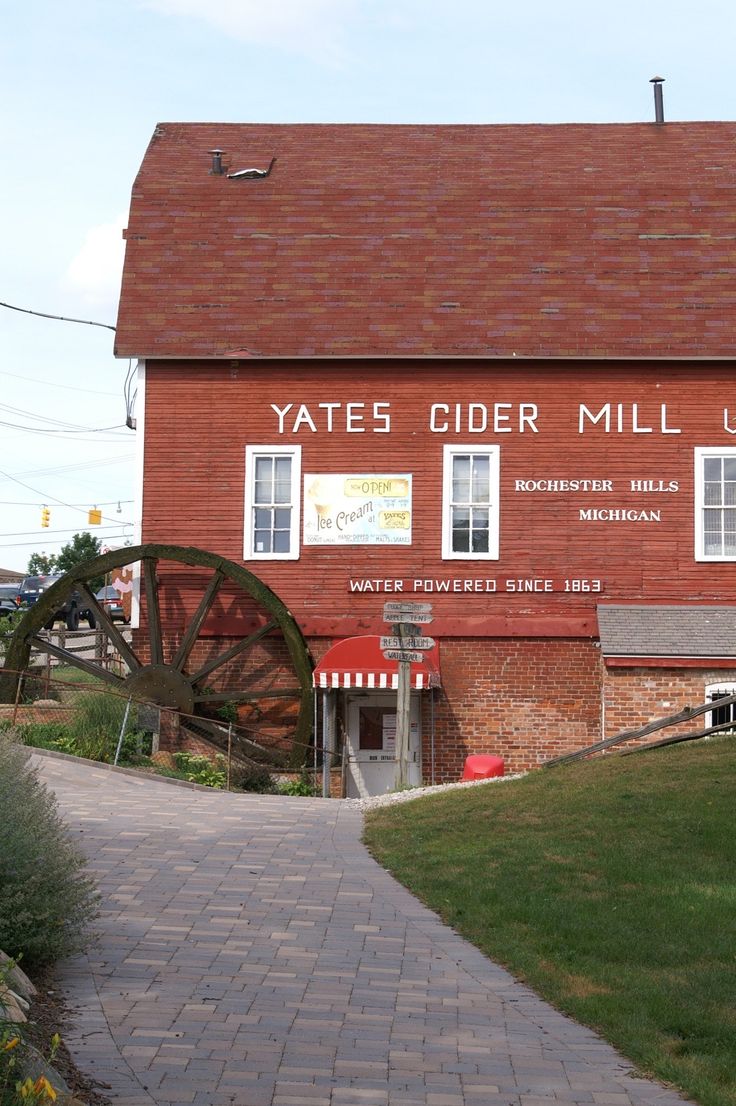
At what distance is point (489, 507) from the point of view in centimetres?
2223

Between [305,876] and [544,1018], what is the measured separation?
395 cm

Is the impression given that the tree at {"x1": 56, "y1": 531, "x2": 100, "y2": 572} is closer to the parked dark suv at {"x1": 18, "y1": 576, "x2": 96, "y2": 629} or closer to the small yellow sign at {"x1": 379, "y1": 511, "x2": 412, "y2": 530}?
the parked dark suv at {"x1": 18, "y1": 576, "x2": 96, "y2": 629}

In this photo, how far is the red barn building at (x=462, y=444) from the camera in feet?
71.6

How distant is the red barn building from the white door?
37mm

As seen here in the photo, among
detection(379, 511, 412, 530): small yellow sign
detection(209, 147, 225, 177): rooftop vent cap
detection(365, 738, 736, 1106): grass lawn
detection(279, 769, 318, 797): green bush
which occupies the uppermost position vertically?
detection(209, 147, 225, 177): rooftop vent cap

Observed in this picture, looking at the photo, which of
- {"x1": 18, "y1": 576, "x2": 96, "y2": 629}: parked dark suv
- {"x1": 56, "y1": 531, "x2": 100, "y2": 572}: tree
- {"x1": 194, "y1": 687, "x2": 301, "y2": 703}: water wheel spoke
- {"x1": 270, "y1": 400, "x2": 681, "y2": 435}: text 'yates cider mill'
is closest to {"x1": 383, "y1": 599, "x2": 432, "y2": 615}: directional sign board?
{"x1": 194, "y1": 687, "x2": 301, "y2": 703}: water wheel spoke

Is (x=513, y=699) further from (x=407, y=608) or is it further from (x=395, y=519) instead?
(x=407, y=608)

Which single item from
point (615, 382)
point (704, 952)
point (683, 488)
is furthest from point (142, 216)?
point (704, 952)

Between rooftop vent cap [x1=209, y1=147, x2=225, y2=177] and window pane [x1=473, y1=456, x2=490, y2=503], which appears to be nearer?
window pane [x1=473, y1=456, x2=490, y2=503]

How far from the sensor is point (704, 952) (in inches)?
332

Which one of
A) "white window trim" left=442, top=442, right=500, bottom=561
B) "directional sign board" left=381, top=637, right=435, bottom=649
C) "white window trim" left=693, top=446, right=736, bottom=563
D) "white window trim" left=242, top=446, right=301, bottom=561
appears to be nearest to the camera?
"directional sign board" left=381, top=637, right=435, bottom=649

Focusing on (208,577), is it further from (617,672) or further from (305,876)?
(305,876)

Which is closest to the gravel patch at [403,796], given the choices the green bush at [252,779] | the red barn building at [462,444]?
the green bush at [252,779]

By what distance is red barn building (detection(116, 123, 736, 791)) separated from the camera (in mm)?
21828
